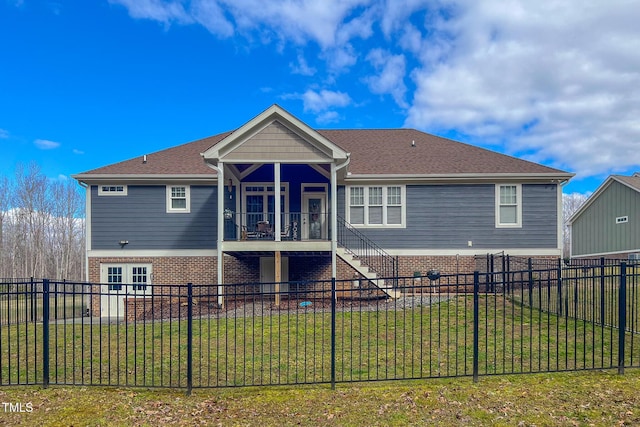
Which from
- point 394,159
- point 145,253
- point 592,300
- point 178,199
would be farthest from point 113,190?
Answer: point 592,300

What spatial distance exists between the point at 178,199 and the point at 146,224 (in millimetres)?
1467

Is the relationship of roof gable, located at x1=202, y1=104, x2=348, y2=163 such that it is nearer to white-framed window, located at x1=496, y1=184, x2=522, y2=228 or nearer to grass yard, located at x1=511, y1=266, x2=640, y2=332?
white-framed window, located at x1=496, y1=184, x2=522, y2=228

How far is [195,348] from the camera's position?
8.20m

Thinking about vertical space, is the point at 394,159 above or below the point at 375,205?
above

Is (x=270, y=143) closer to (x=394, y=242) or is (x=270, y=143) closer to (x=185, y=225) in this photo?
(x=185, y=225)

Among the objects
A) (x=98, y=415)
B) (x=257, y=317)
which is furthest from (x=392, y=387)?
(x=257, y=317)

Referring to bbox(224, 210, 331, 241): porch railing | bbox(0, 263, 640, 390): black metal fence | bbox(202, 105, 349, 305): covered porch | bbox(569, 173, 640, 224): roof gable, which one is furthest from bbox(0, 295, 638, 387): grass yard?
bbox(569, 173, 640, 224): roof gable

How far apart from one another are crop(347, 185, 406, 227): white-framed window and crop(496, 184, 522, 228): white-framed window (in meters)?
3.51

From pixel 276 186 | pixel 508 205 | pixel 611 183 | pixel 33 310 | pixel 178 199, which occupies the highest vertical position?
pixel 611 183

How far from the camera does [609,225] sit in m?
24.4

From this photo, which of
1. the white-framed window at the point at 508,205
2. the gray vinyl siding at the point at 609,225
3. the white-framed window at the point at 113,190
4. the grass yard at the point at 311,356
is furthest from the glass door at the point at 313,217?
the gray vinyl siding at the point at 609,225

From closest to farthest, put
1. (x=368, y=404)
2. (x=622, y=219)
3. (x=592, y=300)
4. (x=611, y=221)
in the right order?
(x=368, y=404) → (x=592, y=300) → (x=622, y=219) → (x=611, y=221)

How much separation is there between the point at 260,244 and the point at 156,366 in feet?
19.9

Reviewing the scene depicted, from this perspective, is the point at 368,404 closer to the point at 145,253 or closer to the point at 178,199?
the point at 178,199
